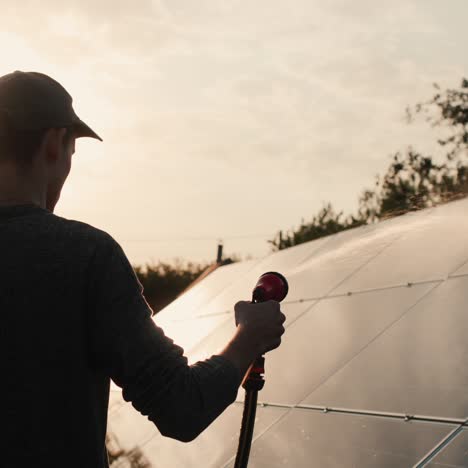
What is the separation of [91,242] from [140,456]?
387 cm

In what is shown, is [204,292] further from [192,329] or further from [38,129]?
[38,129]

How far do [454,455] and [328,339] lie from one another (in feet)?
7.40

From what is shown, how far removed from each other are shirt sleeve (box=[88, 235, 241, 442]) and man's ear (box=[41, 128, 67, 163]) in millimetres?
313

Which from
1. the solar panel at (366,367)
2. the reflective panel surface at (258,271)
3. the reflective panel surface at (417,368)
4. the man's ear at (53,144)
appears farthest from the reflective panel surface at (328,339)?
the man's ear at (53,144)

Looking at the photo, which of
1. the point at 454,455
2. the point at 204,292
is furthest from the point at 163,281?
the point at 454,455

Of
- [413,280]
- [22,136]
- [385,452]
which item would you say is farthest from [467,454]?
[413,280]

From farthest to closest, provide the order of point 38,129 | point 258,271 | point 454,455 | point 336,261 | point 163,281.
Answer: point 163,281, point 258,271, point 336,261, point 454,455, point 38,129

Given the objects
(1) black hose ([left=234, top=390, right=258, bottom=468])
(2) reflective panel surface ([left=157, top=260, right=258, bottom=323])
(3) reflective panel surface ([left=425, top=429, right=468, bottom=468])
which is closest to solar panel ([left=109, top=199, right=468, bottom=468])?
(3) reflective panel surface ([left=425, top=429, right=468, bottom=468])

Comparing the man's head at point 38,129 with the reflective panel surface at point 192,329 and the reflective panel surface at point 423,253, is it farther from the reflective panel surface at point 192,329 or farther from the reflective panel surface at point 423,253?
the reflective panel surface at point 192,329

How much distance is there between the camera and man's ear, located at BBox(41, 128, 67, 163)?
89.7 inches

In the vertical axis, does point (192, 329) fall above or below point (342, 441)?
below

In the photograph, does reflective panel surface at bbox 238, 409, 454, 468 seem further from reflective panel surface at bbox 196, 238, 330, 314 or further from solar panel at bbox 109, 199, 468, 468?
reflective panel surface at bbox 196, 238, 330, 314

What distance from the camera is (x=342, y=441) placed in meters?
3.97

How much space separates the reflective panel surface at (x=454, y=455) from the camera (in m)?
3.20
